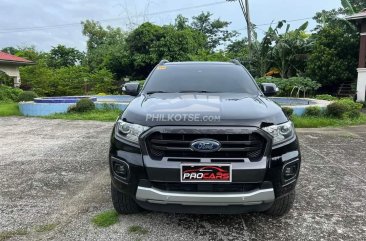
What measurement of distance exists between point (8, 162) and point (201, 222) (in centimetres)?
353

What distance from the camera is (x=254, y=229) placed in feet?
9.64

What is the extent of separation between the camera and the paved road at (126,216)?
2861mm

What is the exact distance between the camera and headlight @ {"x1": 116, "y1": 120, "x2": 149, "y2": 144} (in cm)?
261

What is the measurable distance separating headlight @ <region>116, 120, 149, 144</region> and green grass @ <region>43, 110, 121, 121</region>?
736 cm

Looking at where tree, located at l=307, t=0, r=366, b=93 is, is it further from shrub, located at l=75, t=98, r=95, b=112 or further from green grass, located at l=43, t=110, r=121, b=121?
shrub, located at l=75, t=98, r=95, b=112

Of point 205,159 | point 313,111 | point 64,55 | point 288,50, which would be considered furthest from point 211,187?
point 64,55

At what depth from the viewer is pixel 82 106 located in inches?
425

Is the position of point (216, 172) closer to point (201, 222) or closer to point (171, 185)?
point (171, 185)

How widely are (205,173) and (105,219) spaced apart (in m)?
1.18

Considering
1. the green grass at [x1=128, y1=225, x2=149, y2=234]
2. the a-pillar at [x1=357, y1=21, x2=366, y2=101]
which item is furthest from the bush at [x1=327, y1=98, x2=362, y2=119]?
the green grass at [x1=128, y1=225, x2=149, y2=234]

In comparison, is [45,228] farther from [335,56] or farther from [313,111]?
[335,56]

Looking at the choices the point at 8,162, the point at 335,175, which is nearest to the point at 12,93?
the point at 8,162

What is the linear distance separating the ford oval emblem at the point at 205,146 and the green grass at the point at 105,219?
3.78 feet

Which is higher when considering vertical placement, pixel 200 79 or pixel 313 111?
pixel 200 79
